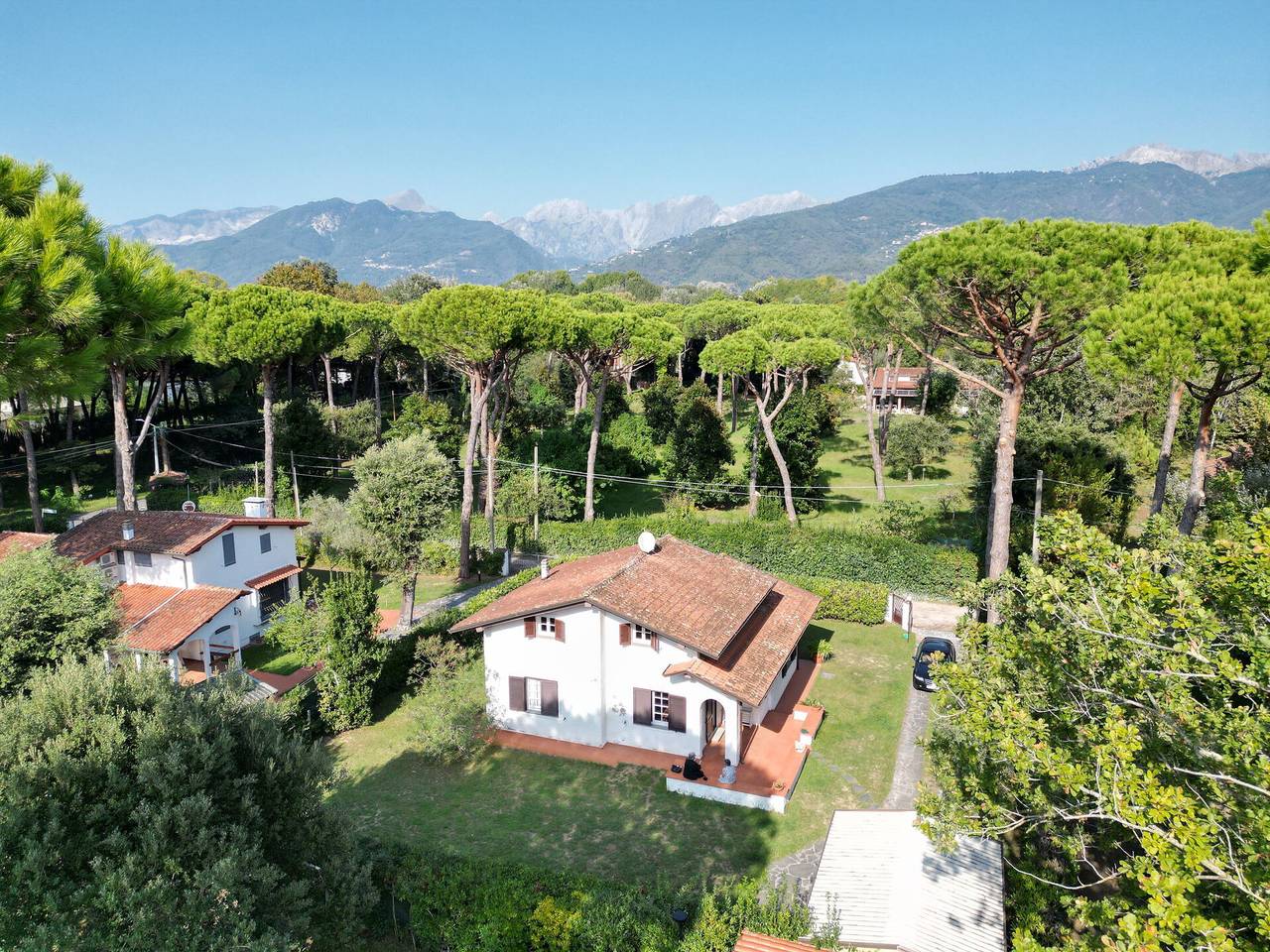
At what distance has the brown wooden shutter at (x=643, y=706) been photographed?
20.0 metres

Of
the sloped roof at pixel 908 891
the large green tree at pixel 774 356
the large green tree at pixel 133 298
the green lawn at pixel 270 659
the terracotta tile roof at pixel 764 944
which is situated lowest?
the green lawn at pixel 270 659

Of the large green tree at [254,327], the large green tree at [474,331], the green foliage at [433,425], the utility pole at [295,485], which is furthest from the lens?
the green foliage at [433,425]

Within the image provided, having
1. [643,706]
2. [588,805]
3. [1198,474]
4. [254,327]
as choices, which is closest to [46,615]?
[588,805]

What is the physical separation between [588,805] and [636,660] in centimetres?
374

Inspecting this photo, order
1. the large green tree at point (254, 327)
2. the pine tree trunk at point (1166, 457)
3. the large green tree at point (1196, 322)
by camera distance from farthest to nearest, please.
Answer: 1. the large green tree at point (254, 327)
2. the pine tree trunk at point (1166, 457)
3. the large green tree at point (1196, 322)

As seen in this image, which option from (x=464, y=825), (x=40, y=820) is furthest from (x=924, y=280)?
(x=40, y=820)

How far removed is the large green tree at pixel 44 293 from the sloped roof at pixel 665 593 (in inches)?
451

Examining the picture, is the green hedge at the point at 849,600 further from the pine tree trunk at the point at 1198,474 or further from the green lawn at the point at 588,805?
the pine tree trunk at the point at 1198,474

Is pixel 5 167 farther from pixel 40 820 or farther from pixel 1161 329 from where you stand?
pixel 1161 329

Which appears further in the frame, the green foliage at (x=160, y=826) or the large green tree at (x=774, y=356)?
the large green tree at (x=774, y=356)

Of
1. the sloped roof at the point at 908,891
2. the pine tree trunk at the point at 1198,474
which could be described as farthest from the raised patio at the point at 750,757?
the pine tree trunk at the point at 1198,474

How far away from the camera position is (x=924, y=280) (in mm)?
23250

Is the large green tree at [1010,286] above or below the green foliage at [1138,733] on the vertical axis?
above

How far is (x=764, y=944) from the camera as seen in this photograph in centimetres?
1071
